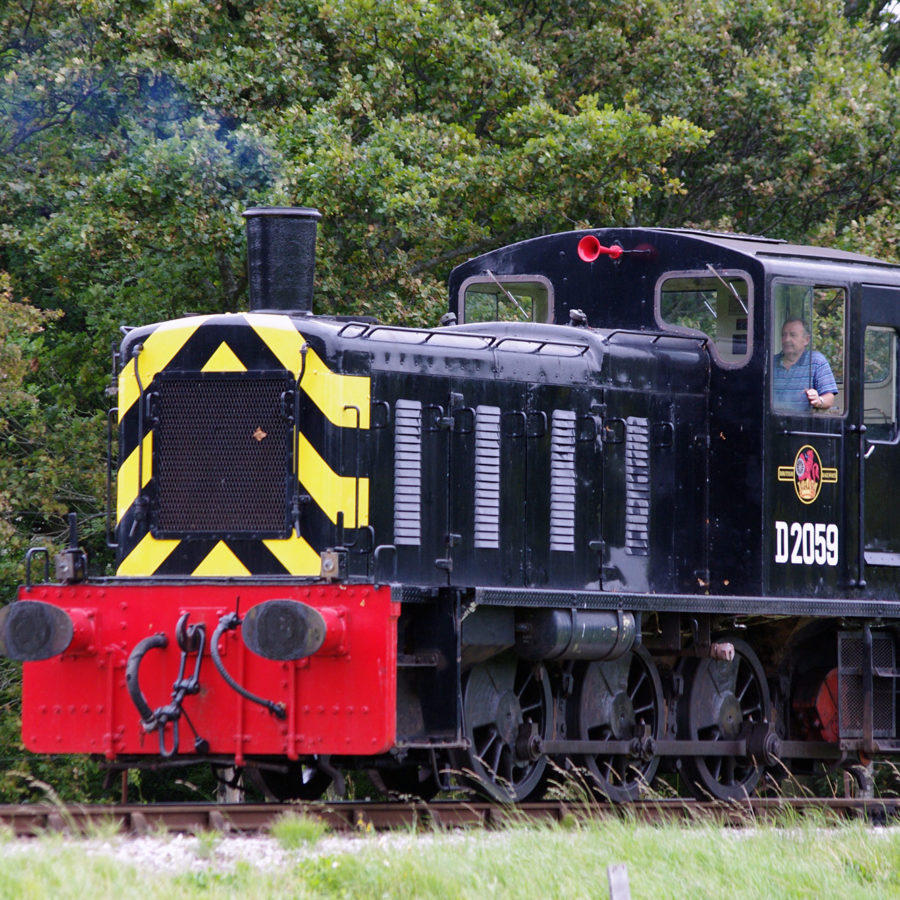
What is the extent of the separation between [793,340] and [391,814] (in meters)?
3.89

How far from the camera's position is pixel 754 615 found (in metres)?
9.55

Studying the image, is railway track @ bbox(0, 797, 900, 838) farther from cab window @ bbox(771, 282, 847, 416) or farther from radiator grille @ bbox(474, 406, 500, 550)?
cab window @ bbox(771, 282, 847, 416)

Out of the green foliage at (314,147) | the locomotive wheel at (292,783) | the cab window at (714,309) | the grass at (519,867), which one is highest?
the green foliage at (314,147)

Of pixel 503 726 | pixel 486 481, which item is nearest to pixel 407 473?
pixel 486 481

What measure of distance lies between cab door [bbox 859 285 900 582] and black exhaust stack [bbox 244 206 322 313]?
3705mm

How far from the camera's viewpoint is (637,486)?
9.34 m

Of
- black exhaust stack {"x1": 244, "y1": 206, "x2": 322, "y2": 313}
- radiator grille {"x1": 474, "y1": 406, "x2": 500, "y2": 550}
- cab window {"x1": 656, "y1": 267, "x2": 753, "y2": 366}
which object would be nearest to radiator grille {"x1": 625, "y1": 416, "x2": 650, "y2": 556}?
cab window {"x1": 656, "y1": 267, "x2": 753, "y2": 366}

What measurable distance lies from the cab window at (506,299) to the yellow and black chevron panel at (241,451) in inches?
99.1

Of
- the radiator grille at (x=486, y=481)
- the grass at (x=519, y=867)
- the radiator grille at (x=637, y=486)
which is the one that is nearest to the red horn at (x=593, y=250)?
the radiator grille at (x=637, y=486)

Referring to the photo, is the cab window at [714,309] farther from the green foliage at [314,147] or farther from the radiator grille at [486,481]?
the green foliage at [314,147]

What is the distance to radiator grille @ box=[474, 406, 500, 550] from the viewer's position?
8.64 metres

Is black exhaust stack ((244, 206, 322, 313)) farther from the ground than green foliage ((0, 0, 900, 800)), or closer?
closer

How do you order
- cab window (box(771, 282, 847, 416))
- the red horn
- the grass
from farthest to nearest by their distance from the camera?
the red horn
cab window (box(771, 282, 847, 416))
the grass

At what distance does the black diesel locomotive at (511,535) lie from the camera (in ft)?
25.4
